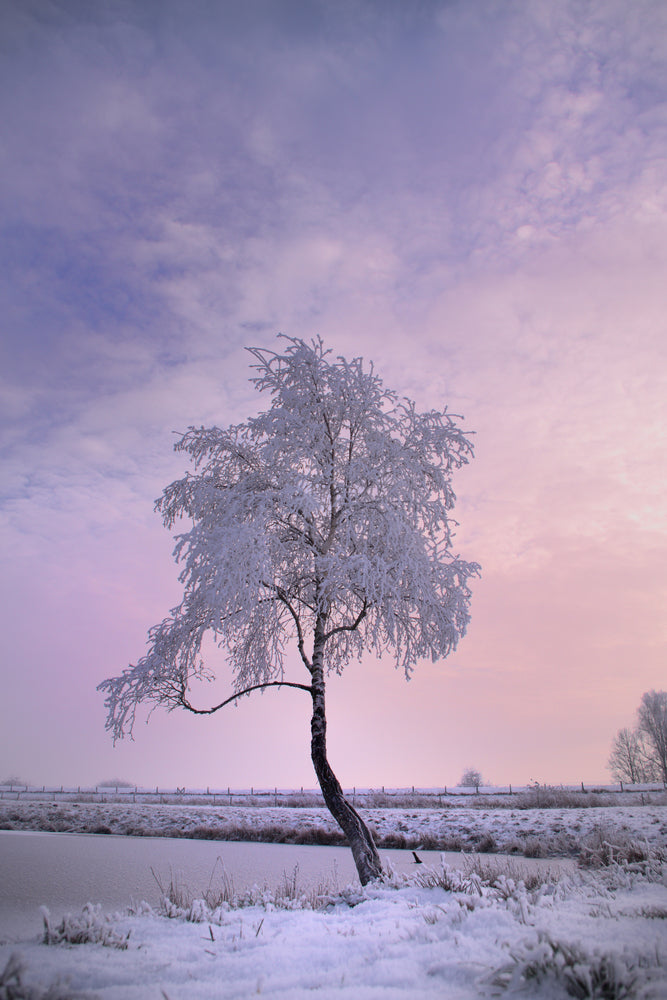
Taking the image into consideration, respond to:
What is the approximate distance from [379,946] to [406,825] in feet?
59.9

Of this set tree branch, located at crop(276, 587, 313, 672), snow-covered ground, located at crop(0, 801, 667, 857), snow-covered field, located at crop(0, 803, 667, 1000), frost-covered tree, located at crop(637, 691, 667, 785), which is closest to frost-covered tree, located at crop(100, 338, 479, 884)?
tree branch, located at crop(276, 587, 313, 672)

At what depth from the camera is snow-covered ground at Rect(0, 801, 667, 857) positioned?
15.9 m

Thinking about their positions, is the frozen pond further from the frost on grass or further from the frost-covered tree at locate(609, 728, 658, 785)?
the frost-covered tree at locate(609, 728, 658, 785)

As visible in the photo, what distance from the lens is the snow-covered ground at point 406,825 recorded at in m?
15.9

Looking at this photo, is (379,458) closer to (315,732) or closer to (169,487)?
(169,487)

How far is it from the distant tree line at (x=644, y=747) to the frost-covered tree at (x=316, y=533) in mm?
55413

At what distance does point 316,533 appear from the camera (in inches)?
424

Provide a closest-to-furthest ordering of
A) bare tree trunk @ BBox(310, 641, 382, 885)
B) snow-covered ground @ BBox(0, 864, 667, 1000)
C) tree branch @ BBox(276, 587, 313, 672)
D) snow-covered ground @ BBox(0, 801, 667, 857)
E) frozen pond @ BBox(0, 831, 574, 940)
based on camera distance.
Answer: snow-covered ground @ BBox(0, 864, 667, 1000), frozen pond @ BBox(0, 831, 574, 940), bare tree trunk @ BBox(310, 641, 382, 885), tree branch @ BBox(276, 587, 313, 672), snow-covered ground @ BBox(0, 801, 667, 857)

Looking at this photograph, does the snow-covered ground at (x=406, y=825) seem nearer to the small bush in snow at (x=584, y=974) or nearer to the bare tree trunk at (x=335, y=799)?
the bare tree trunk at (x=335, y=799)

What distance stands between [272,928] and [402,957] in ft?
6.20

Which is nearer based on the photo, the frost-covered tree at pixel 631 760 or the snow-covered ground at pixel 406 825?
the snow-covered ground at pixel 406 825

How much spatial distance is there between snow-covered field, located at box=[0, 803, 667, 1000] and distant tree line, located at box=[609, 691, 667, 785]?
57222 mm

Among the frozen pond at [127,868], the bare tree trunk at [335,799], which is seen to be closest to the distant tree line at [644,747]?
the frozen pond at [127,868]

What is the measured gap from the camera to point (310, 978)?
3.19 meters
